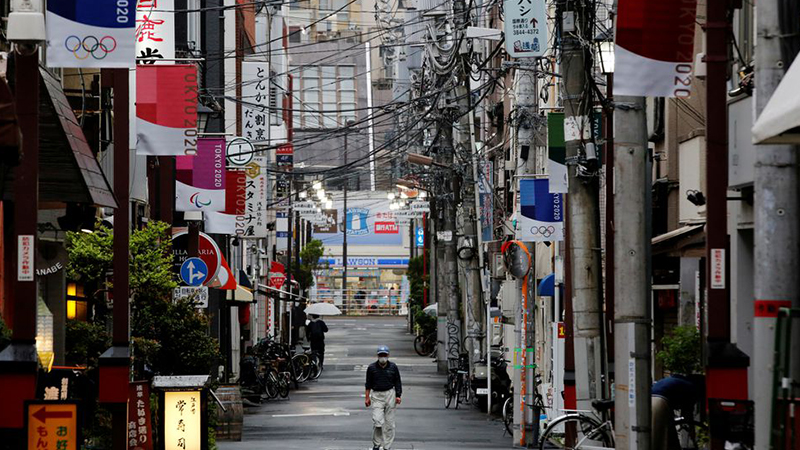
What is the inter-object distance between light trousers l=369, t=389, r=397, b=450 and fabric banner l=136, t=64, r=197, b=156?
6616 millimetres

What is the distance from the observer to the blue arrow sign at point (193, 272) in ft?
86.6

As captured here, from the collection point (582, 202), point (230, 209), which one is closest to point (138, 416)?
point (582, 202)

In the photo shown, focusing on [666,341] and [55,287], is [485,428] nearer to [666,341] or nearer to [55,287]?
[55,287]

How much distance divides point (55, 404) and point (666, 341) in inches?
364

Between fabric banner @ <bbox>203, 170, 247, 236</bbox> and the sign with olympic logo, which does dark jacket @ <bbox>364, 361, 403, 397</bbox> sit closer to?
fabric banner @ <bbox>203, 170, 247, 236</bbox>

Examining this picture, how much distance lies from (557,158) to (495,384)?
→ 50.3 feet

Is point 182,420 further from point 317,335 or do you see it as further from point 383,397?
point 317,335

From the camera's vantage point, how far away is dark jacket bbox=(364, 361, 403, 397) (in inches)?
1045

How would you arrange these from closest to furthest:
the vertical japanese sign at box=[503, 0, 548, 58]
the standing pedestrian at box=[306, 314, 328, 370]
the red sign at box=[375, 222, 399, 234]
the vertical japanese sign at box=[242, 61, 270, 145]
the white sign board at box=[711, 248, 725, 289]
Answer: the white sign board at box=[711, 248, 725, 289] < the vertical japanese sign at box=[503, 0, 548, 58] < the vertical japanese sign at box=[242, 61, 270, 145] < the standing pedestrian at box=[306, 314, 328, 370] < the red sign at box=[375, 222, 399, 234]

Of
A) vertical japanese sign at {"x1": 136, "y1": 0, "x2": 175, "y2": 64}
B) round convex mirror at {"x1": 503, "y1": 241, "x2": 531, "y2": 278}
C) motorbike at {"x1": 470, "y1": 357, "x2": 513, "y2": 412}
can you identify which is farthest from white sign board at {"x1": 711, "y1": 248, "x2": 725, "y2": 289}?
motorbike at {"x1": 470, "y1": 357, "x2": 513, "y2": 412}

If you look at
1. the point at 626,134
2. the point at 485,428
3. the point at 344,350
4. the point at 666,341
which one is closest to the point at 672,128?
the point at 666,341

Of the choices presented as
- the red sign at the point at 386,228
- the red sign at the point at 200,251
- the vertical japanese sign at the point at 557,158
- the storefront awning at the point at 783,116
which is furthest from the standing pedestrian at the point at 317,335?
the red sign at the point at 386,228

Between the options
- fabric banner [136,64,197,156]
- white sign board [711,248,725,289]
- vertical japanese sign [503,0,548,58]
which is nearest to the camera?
white sign board [711,248,725,289]

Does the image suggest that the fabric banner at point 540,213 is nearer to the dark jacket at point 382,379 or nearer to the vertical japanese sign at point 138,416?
the dark jacket at point 382,379
